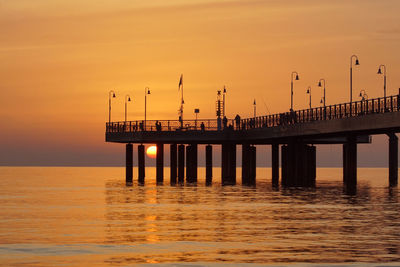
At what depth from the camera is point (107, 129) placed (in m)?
123

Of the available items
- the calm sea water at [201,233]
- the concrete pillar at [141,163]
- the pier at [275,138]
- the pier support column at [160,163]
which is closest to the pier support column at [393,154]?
the pier at [275,138]

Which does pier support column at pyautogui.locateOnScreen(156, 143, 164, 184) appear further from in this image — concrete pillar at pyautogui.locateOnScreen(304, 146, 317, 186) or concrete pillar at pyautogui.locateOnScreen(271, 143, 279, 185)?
concrete pillar at pyautogui.locateOnScreen(304, 146, 317, 186)

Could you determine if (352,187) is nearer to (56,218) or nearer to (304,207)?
(304,207)

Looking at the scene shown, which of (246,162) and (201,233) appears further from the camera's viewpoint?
(246,162)

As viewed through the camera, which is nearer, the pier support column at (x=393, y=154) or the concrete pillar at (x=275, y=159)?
the pier support column at (x=393, y=154)

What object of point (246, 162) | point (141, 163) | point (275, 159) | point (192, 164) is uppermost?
point (275, 159)

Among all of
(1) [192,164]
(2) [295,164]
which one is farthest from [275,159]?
(2) [295,164]

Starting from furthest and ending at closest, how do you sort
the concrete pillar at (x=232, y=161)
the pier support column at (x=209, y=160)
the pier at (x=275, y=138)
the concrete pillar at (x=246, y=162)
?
the pier support column at (x=209, y=160)
the concrete pillar at (x=232, y=161)
the concrete pillar at (x=246, y=162)
the pier at (x=275, y=138)

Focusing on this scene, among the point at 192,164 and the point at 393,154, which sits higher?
the point at 393,154

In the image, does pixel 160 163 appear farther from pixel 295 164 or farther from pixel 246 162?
pixel 295 164

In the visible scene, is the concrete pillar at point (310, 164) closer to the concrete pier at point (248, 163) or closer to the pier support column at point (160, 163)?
the concrete pier at point (248, 163)

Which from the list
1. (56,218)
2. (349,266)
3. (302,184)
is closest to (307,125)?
(302,184)

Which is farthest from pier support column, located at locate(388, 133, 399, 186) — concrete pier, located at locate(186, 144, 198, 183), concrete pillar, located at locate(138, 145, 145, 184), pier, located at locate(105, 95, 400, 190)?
concrete pillar, located at locate(138, 145, 145, 184)

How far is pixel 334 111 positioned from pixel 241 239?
158 feet
